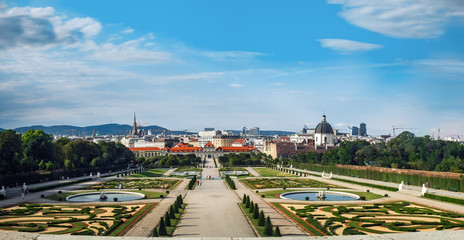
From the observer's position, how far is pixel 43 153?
60969mm

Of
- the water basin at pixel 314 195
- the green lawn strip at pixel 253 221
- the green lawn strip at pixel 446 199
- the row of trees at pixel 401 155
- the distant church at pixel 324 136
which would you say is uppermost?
the distant church at pixel 324 136

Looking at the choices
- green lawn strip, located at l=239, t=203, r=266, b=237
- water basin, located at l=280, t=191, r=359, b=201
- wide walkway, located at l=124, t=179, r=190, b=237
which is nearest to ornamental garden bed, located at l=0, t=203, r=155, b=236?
wide walkway, located at l=124, t=179, r=190, b=237

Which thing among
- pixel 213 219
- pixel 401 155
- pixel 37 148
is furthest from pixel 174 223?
pixel 401 155

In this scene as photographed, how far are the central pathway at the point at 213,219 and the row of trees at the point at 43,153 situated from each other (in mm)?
26898

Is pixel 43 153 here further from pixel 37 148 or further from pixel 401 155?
pixel 401 155

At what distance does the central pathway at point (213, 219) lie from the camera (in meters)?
22.1

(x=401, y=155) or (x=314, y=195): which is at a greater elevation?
(x=401, y=155)

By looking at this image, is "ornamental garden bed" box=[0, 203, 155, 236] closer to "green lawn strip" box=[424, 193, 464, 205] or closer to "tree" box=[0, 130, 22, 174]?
"tree" box=[0, 130, 22, 174]

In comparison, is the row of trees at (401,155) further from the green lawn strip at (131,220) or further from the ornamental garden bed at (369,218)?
the green lawn strip at (131,220)

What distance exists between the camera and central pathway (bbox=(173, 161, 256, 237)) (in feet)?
72.3

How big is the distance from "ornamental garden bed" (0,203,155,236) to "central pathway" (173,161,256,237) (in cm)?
326

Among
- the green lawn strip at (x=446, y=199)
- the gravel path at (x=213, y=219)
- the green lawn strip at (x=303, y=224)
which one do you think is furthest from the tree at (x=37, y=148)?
the green lawn strip at (x=446, y=199)

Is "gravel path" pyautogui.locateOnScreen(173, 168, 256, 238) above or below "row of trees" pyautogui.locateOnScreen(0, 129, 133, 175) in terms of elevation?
below

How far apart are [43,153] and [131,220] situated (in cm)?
4135
